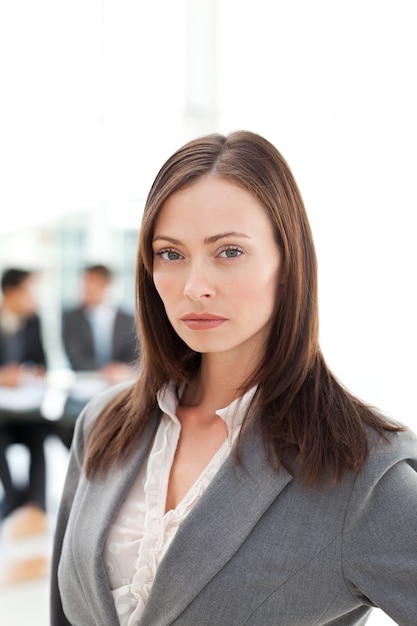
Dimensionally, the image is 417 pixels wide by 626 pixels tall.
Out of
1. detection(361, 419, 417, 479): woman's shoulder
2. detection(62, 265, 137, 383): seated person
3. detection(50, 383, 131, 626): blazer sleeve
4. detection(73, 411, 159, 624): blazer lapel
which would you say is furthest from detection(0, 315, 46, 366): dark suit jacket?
detection(361, 419, 417, 479): woman's shoulder

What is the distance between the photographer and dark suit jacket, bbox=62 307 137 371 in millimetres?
5844

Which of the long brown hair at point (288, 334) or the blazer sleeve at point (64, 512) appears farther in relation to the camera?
the blazer sleeve at point (64, 512)

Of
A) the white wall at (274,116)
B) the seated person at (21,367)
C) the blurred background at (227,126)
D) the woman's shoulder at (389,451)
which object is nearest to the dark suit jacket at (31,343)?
the seated person at (21,367)

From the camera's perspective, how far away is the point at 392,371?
4.27 m

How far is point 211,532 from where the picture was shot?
122 cm

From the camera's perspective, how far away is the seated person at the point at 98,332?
229 inches

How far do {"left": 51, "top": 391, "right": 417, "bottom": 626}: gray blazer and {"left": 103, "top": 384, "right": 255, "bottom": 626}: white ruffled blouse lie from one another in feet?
0.14

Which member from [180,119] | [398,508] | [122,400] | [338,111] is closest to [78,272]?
[180,119]

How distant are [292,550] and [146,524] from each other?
0.28m

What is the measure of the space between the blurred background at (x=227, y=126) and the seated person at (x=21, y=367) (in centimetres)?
100

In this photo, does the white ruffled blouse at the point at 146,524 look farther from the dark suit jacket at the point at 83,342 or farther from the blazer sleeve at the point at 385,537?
the dark suit jacket at the point at 83,342

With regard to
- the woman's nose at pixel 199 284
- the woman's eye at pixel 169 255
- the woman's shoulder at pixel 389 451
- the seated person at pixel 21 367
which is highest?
the woman's eye at pixel 169 255

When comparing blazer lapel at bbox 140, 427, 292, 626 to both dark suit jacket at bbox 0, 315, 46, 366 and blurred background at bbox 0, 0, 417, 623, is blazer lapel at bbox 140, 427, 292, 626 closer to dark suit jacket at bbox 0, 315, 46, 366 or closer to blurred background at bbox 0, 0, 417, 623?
blurred background at bbox 0, 0, 417, 623

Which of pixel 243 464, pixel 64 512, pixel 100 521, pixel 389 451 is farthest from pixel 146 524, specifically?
pixel 389 451
